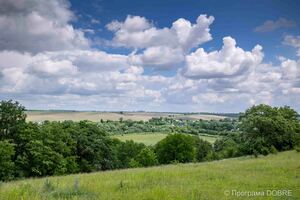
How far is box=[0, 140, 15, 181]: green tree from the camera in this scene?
4372 cm

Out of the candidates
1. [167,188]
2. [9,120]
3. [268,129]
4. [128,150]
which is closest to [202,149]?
[128,150]

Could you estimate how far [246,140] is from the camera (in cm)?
4981

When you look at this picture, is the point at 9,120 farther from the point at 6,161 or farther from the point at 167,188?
the point at 167,188

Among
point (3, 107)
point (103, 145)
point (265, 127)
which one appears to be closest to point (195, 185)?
point (265, 127)

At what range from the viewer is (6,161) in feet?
146

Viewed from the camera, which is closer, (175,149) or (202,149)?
(175,149)

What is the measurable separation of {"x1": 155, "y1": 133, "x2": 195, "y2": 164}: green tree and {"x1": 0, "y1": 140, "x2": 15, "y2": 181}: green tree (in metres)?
44.0

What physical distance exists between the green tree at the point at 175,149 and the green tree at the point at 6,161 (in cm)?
4397

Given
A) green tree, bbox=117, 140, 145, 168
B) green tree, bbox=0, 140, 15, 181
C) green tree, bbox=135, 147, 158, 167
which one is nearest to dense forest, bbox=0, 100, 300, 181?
green tree, bbox=0, 140, 15, 181

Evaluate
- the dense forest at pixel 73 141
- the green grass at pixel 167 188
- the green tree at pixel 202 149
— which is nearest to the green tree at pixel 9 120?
the dense forest at pixel 73 141

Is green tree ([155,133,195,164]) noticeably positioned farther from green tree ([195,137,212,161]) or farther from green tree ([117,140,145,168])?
green tree ([195,137,212,161])

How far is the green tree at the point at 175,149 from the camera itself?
81438 millimetres

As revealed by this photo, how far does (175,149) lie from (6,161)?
45.4 m

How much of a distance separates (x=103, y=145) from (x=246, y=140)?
81.7ft
